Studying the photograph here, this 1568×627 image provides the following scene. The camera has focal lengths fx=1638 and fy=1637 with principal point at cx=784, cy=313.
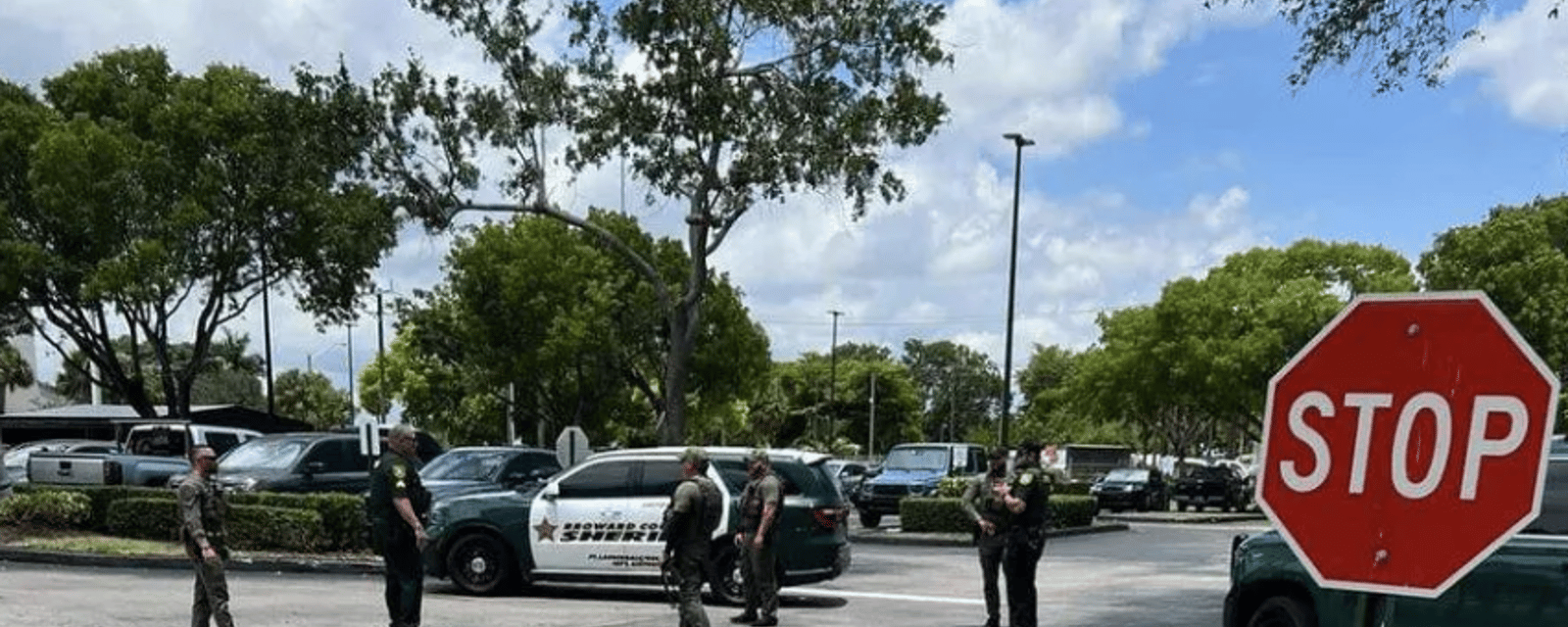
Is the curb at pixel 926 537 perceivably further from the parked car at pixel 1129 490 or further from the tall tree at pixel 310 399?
the tall tree at pixel 310 399

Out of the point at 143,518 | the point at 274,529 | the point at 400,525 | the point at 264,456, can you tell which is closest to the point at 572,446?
the point at 264,456

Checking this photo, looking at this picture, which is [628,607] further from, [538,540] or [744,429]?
[744,429]

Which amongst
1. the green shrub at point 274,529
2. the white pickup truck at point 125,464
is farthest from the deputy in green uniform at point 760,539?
the white pickup truck at point 125,464

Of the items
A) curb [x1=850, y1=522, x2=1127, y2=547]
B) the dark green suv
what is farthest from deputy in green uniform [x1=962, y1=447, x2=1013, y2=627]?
curb [x1=850, y1=522, x2=1127, y2=547]

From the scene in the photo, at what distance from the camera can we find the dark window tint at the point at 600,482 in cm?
1619

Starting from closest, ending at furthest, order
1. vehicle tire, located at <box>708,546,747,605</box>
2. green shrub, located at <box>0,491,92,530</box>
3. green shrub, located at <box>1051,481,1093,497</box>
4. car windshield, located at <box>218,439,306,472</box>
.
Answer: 1. vehicle tire, located at <box>708,546,747,605</box>
2. green shrub, located at <box>0,491,92,530</box>
3. car windshield, located at <box>218,439,306,472</box>
4. green shrub, located at <box>1051,481,1093,497</box>

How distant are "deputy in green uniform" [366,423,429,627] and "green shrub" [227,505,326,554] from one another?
8647 millimetres

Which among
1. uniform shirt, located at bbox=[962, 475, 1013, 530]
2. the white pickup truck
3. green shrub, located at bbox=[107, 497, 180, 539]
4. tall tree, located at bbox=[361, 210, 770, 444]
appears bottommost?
green shrub, located at bbox=[107, 497, 180, 539]

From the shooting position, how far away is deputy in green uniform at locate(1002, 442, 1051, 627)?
1244 centimetres

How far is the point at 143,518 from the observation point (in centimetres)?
2073

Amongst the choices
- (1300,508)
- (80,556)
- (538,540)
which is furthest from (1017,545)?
(80,556)

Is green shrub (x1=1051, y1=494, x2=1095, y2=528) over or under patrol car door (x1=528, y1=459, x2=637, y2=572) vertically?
under

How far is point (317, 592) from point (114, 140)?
21.1m

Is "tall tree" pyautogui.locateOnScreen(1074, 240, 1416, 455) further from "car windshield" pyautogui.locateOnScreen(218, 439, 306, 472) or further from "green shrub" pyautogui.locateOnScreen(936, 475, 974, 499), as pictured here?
"car windshield" pyautogui.locateOnScreen(218, 439, 306, 472)
